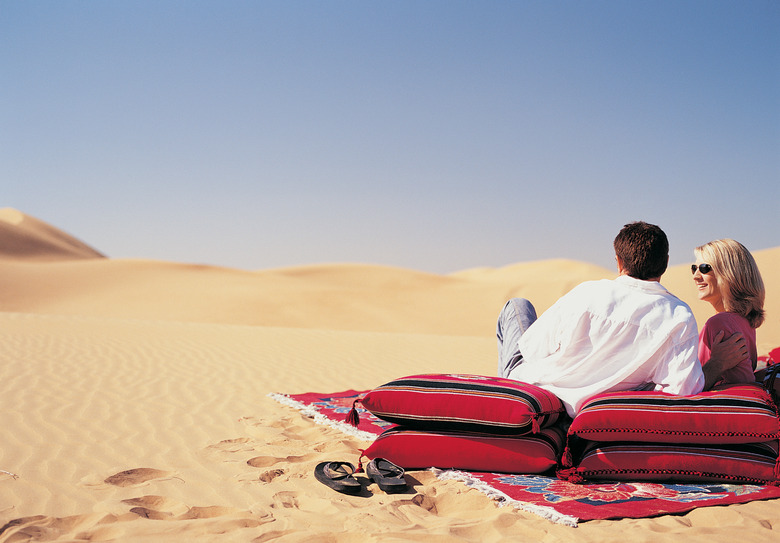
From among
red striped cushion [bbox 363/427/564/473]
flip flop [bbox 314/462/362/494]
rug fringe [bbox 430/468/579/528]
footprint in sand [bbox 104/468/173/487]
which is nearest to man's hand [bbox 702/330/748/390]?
red striped cushion [bbox 363/427/564/473]

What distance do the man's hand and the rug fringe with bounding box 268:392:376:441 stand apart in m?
2.50

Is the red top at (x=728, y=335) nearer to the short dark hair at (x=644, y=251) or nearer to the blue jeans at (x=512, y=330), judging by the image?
the short dark hair at (x=644, y=251)

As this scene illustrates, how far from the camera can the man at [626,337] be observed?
Answer: 3752mm

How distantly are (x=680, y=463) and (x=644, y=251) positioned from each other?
1.31 m

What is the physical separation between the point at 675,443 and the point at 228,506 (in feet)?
8.70

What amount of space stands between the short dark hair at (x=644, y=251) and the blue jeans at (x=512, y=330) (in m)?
1.12

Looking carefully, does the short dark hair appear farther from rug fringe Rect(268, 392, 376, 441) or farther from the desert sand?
rug fringe Rect(268, 392, 376, 441)

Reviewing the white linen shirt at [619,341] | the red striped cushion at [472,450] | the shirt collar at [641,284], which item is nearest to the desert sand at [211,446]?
the red striped cushion at [472,450]

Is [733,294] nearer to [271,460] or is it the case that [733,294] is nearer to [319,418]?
[271,460]

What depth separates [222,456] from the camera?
14.5 feet

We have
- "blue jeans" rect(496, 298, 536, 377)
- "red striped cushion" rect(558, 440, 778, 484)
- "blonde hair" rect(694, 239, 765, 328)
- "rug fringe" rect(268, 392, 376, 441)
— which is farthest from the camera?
"rug fringe" rect(268, 392, 376, 441)

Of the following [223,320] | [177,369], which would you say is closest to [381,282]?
[223,320]

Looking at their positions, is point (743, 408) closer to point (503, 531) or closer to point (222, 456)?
point (503, 531)

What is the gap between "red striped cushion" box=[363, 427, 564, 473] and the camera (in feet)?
12.6
